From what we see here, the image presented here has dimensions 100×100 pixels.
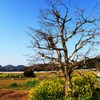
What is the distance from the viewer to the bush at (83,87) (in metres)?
17.7

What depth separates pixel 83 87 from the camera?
1877 cm

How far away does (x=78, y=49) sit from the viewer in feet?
56.0

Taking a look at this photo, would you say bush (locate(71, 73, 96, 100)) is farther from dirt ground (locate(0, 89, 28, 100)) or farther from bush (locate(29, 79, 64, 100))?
dirt ground (locate(0, 89, 28, 100))

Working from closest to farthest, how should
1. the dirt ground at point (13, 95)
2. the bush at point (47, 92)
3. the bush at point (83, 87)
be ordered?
the bush at point (47, 92) < the bush at point (83, 87) < the dirt ground at point (13, 95)

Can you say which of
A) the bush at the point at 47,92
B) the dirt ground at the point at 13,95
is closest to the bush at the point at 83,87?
the bush at the point at 47,92

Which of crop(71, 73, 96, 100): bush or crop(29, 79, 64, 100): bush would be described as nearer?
crop(29, 79, 64, 100): bush

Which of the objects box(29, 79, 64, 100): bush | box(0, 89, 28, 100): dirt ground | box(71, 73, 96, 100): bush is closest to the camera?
box(29, 79, 64, 100): bush

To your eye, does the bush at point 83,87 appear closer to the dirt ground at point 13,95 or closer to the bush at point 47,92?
the bush at point 47,92

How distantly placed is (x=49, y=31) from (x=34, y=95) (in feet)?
11.8

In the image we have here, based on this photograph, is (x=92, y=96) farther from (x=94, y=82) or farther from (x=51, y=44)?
(x=51, y=44)

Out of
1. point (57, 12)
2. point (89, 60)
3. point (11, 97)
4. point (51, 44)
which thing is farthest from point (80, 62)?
point (11, 97)

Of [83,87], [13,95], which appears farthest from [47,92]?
[13,95]

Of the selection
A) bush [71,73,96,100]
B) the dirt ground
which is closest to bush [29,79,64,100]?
bush [71,73,96,100]

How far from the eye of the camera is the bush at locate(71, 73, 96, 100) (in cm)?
1773
